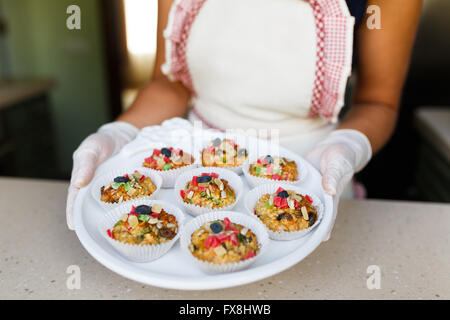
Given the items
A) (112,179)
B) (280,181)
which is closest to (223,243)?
(280,181)

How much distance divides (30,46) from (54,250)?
391 centimetres

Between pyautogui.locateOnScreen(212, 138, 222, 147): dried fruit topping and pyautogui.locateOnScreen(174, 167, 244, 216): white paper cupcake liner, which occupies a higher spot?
pyautogui.locateOnScreen(212, 138, 222, 147): dried fruit topping

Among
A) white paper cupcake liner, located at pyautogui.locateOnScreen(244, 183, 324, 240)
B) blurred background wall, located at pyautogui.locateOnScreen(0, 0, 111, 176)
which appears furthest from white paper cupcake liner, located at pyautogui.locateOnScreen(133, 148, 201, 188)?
blurred background wall, located at pyautogui.locateOnScreen(0, 0, 111, 176)

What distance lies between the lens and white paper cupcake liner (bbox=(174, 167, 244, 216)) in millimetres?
1265

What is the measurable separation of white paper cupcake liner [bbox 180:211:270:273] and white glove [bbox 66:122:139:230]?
34 cm

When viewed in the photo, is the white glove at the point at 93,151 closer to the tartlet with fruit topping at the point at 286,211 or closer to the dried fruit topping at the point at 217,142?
the dried fruit topping at the point at 217,142

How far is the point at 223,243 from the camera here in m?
1.09

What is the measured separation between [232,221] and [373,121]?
2.57 feet

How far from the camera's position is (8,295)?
1033mm

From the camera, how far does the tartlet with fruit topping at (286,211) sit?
1.19 m

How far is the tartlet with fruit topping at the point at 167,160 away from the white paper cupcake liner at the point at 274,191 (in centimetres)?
32

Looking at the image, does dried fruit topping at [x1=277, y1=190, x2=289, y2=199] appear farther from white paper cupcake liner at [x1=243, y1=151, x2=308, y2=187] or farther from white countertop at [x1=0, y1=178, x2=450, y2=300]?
white countertop at [x1=0, y1=178, x2=450, y2=300]

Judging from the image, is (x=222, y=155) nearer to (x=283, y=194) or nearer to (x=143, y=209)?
(x=283, y=194)
